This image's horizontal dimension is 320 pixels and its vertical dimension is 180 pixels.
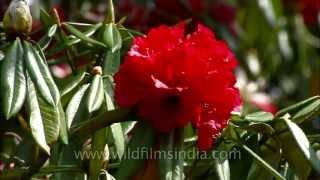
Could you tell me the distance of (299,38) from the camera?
3.21 meters

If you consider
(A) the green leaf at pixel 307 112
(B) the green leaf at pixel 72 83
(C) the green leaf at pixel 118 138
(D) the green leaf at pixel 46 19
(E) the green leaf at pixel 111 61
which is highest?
(D) the green leaf at pixel 46 19

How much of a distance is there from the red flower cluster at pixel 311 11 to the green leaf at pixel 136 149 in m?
1.70

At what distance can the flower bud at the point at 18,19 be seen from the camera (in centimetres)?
146

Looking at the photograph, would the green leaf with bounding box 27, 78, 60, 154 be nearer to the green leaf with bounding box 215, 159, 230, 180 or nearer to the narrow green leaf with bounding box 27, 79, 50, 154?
the narrow green leaf with bounding box 27, 79, 50, 154

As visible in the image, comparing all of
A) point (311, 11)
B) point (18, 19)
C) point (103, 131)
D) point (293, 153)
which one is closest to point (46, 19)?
point (18, 19)

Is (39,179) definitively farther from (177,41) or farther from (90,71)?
(177,41)

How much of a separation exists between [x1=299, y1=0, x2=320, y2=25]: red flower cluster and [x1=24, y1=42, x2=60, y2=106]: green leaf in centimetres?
173

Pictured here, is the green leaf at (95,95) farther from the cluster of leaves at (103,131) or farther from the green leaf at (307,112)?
the green leaf at (307,112)

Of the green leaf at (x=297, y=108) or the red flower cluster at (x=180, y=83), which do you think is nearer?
the red flower cluster at (x=180, y=83)

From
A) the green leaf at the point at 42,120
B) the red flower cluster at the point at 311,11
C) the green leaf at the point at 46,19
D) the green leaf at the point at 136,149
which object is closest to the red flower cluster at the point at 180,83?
the green leaf at the point at 136,149

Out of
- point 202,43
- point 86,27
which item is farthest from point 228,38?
point 202,43

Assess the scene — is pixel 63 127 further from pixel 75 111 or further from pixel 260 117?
pixel 260 117

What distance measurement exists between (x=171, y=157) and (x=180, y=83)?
0.12 meters

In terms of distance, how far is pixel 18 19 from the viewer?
1461 mm
